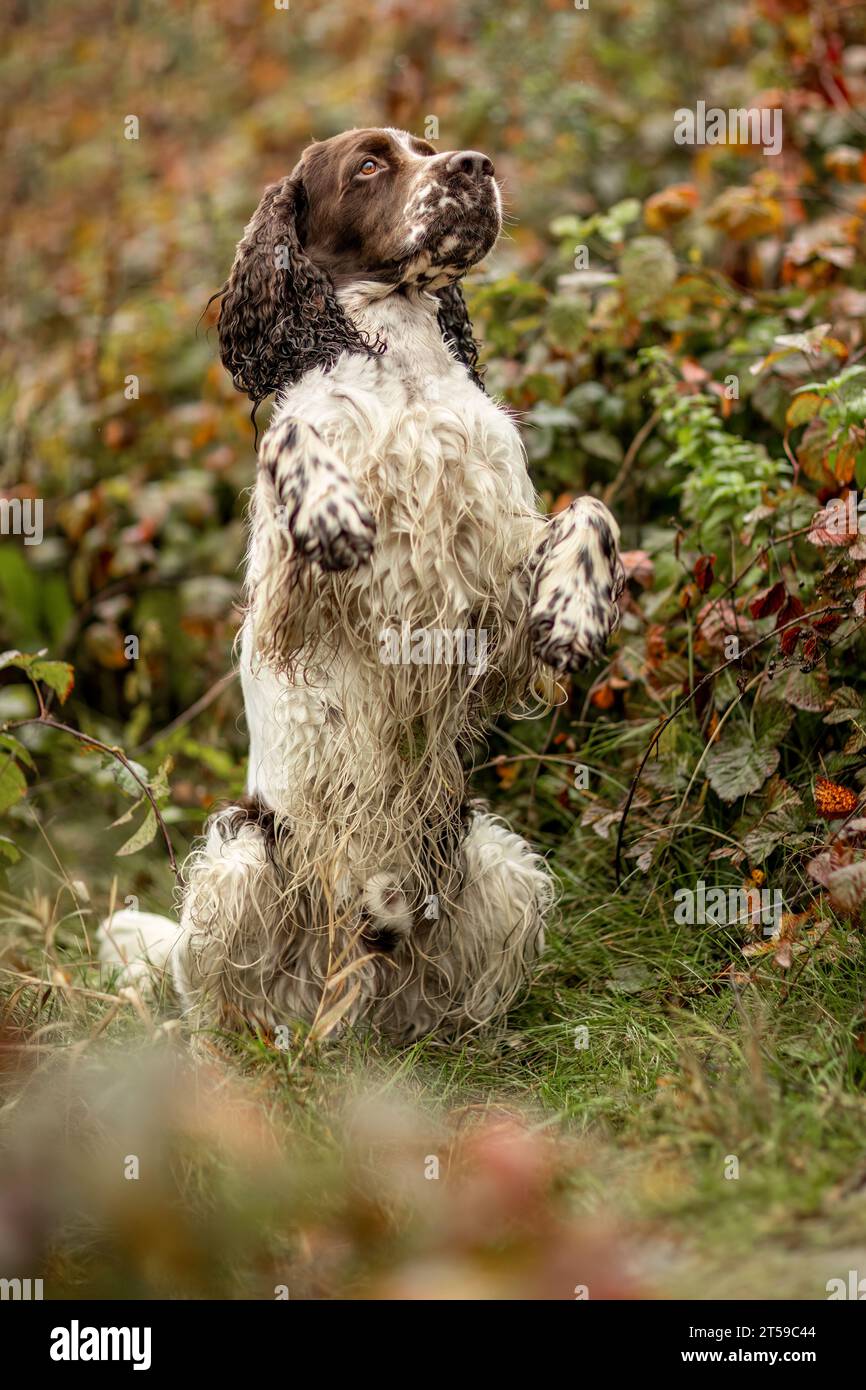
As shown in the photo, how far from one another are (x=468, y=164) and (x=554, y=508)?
1878 mm

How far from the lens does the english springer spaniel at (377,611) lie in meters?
3.30

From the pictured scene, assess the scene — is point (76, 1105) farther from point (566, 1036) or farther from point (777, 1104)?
point (777, 1104)

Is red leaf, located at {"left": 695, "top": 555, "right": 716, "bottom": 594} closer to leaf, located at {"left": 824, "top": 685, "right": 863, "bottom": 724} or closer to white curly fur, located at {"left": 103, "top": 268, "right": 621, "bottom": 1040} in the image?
leaf, located at {"left": 824, "top": 685, "right": 863, "bottom": 724}

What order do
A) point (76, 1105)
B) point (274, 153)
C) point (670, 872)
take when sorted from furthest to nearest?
point (274, 153)
point (670, 872)
point (76, 1105)

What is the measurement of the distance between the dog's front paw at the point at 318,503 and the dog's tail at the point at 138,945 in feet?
4.23

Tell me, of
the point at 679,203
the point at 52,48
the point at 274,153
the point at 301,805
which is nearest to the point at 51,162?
the point at 52,48

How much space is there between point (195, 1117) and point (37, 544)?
3991 mm

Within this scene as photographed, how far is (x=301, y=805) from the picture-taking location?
356 cm

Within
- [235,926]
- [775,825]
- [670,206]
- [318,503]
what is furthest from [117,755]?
[670,206]

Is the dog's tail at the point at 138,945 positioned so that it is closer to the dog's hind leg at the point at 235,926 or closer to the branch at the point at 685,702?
the dog's hind leg at the point at 235,926

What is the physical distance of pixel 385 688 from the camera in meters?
3.46

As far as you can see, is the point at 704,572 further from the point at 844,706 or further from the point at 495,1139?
the point at 495,1139

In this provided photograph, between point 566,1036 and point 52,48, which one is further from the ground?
point 52,48

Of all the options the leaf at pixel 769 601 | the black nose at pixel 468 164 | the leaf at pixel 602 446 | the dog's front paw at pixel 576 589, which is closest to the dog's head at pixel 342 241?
the black nose at pixel 468 164
